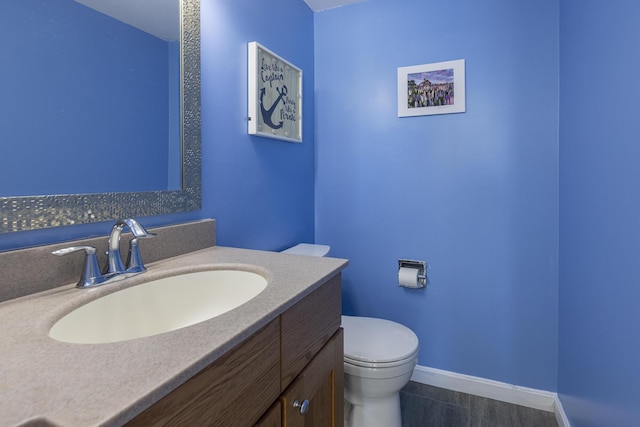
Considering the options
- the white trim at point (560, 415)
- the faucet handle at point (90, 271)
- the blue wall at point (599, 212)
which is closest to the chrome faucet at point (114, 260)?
the faucet handle at point (90, 271)

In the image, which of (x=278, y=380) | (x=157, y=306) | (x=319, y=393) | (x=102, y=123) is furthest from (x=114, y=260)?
(x=319, y=393)

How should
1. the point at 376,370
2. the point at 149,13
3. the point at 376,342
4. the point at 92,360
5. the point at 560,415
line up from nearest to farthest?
1. the point at 92,360
2. the point at 149,13
3. the point at 376,370
4. the point at 376,342
5. the point at 560,415

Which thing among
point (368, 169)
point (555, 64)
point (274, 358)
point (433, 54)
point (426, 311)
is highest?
point (433, 54)

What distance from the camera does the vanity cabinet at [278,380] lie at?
1.56 ft

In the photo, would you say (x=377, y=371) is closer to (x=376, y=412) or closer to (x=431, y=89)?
(x=376, y=412)

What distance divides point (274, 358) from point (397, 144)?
1505 mm

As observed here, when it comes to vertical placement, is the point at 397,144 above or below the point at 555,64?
below

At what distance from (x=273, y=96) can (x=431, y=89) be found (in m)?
0.86

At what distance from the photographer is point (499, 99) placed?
5.56ft

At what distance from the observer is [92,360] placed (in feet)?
1.48

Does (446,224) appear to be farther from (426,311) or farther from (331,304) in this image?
(331,304)

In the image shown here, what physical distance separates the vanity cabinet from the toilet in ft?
0.91

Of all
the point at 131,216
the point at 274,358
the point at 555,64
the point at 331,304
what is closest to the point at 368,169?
the point at 555,64

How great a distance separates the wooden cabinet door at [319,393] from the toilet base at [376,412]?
38cm
